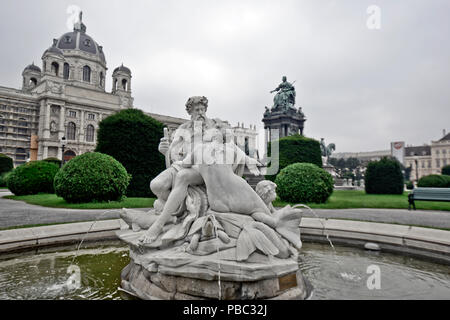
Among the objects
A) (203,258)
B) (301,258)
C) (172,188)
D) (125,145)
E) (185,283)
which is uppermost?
(125,145)

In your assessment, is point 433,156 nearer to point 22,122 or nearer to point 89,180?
point 89,180

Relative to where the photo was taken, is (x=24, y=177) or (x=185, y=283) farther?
(x=24, y=177)

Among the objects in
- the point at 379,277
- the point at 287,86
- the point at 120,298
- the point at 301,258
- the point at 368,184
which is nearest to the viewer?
the point at 120,298

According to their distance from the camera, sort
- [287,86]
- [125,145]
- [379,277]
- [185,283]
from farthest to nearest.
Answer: [287,86], [125,145], [379,277], [185,283]

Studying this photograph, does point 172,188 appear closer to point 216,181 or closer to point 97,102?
point 216,181

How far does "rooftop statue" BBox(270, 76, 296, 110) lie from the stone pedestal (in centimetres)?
3406

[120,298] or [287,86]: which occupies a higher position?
[287,86]

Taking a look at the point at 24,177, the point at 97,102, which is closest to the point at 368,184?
the point at 24,177

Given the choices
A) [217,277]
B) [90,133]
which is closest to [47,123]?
[90,133]

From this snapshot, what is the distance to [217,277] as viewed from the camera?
2.57 meters

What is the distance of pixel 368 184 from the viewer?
20.5 m

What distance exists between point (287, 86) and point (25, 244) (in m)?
36.7

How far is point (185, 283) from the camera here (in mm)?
2662

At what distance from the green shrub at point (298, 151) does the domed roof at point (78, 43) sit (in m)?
63.8
